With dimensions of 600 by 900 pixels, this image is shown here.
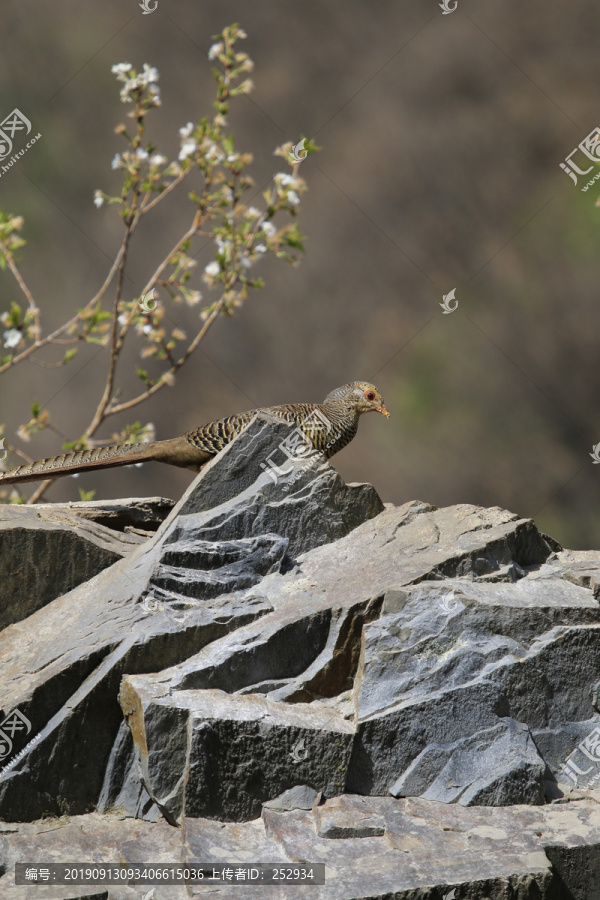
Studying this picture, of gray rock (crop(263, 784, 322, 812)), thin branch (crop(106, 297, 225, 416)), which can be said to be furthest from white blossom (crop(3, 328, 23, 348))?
gray rock (crop(263, 784, 322, 812))

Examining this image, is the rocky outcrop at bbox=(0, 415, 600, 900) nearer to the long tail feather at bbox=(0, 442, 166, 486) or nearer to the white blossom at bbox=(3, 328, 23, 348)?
the long tail feather at bbox=(0, 442, 166, 486)

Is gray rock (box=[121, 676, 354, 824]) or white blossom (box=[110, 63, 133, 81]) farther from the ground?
white blossom (box=[110, 63, 133, 81])

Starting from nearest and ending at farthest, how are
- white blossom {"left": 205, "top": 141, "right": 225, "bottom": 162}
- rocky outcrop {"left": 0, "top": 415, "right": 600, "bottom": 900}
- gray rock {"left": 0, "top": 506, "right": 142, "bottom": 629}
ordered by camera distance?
1. rocky outcrop {"left": 0, "top": 415, "right": 600, "bottom": 900}
2. gray rock {"left": 0, "top": 506, "right": 142, "bottom": 629}
3. white blossom {"left": 205, "top": 141, "right": 225, "bottom": 162}

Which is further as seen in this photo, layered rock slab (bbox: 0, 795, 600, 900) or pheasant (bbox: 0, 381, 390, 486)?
pheasant (bbox: 0, 381, 390, 486)

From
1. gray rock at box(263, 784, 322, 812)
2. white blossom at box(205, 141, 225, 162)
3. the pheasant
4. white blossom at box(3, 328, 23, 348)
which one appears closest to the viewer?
gray rock at box(263, 784, 322, 812)

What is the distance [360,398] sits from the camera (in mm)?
4598

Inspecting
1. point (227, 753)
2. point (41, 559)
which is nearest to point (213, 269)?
point (41, 559)

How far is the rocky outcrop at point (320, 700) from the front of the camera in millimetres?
2705

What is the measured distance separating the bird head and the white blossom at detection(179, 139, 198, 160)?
171 cm

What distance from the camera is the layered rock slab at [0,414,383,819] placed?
9.82 ft

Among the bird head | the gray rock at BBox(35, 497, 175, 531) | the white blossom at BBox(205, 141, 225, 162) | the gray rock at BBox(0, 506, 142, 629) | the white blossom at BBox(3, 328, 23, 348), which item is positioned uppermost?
the white blossom at BBox(205, 141, 225, 162)

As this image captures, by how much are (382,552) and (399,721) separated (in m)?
0.78

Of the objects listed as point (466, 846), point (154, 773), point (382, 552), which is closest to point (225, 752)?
point (154, 773)

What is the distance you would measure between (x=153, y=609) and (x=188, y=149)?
9.80 feet
